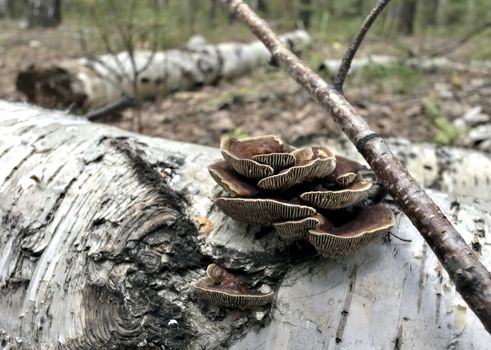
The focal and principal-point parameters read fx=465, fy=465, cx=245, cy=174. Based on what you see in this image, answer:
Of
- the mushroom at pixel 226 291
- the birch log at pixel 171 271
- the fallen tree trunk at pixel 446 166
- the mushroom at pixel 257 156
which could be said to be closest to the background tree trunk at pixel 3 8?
the fallen tree trunk at pixel 446 166

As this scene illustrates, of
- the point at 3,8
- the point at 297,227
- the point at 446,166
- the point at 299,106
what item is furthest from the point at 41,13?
the point at 297,227

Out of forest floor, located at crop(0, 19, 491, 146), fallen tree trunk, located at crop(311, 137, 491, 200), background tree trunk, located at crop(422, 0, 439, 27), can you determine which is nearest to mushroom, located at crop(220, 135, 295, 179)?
fallen tree trunk, located at crop(311, 137, 491, 200)

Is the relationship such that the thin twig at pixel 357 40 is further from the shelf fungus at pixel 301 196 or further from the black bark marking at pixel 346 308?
the black bark marking at pixel 346 308

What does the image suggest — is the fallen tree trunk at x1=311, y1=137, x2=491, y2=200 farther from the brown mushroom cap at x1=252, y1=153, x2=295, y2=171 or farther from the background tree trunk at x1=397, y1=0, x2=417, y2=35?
the background tree trunk at x1=397, y1=0, x2=417, y2=35

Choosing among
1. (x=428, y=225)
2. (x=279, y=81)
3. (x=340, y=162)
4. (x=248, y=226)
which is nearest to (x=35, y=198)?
(x=248, y=226)

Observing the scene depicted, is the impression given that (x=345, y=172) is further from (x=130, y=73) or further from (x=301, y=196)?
(x=130, y=73)

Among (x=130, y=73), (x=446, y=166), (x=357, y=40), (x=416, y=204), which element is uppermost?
(x=357, y=40)

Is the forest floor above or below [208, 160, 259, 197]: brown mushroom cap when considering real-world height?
below
